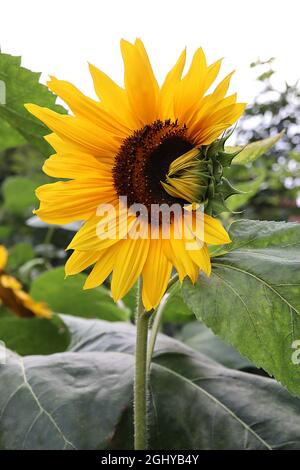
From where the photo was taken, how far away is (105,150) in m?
0.48

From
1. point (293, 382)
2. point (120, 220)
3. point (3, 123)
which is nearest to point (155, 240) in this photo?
point (120, 220)

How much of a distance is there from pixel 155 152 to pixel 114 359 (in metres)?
0.21

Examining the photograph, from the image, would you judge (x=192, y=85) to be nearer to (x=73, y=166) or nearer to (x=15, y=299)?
(x=73, y=166)

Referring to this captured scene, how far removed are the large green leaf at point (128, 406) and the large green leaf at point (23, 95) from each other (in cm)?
21

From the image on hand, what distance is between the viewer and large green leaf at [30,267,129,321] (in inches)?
35.5

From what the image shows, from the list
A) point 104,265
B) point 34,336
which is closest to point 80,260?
point 104,265

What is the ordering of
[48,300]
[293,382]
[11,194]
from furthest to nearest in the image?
[11,194], [48,300], [293,382]

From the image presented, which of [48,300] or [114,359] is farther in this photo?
[48,300]

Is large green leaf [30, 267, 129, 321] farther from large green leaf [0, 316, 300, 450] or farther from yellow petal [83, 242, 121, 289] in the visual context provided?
yellow petal [83, 242, 121, 289]

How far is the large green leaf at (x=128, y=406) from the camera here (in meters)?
0.50

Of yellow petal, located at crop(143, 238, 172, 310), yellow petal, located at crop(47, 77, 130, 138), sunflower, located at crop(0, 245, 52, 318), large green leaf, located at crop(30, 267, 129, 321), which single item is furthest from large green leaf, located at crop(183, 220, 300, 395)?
sunflower, located at crop(0, 245, 52, 318)

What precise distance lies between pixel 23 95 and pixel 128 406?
29cm
